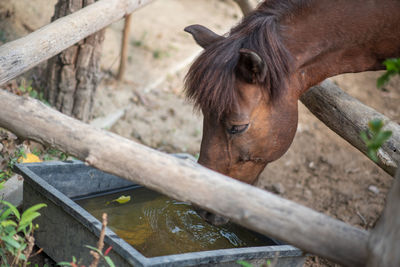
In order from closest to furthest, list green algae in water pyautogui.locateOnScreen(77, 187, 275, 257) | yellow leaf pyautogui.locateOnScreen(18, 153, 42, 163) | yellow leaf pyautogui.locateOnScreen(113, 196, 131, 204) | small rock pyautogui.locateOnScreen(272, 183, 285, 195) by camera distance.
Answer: green algae in water pyautogui.locateOnScreen(77, 187, 275, 257), yellow leaf pyautogui.locateOnScreen(113, 196, 131, 204), yellow leaf pyautogui.locateOnScreen(18, 153, 42, 163), small rock pyautogui.locateOnScreen(272, 183, 285, 195)

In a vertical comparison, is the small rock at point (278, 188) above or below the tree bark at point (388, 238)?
below

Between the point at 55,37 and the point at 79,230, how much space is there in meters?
1.19

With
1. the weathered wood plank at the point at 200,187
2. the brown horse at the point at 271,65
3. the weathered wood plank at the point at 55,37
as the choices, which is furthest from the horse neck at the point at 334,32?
the weathered wood plank at the point at 55,37

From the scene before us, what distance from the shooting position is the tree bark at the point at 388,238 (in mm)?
1350

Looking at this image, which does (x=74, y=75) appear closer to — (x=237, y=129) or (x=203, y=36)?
(x=203, y=36)

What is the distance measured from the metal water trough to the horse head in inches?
14.3

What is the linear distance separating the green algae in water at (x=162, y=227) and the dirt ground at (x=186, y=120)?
72 cm

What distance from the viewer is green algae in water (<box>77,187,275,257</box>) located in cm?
260

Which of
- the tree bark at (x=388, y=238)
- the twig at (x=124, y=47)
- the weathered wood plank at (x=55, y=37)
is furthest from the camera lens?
the twig at (x=124, y=47)

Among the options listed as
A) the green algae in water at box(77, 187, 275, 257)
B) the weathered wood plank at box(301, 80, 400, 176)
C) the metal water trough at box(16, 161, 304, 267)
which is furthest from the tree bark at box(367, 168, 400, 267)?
the green algae in water at box(77, 187, 275, 257)

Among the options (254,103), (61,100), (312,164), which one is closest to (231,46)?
(254,103)

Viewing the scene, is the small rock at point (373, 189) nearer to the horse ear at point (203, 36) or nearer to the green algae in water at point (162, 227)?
the green algae in water at point (162, 227)

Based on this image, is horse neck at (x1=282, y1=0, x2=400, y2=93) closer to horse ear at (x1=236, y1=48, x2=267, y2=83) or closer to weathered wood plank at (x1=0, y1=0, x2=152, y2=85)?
horse ear at (x1=236, y1=48, x2=267, y2=83)

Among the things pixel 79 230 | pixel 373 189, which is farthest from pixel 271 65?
pixel 373 189
